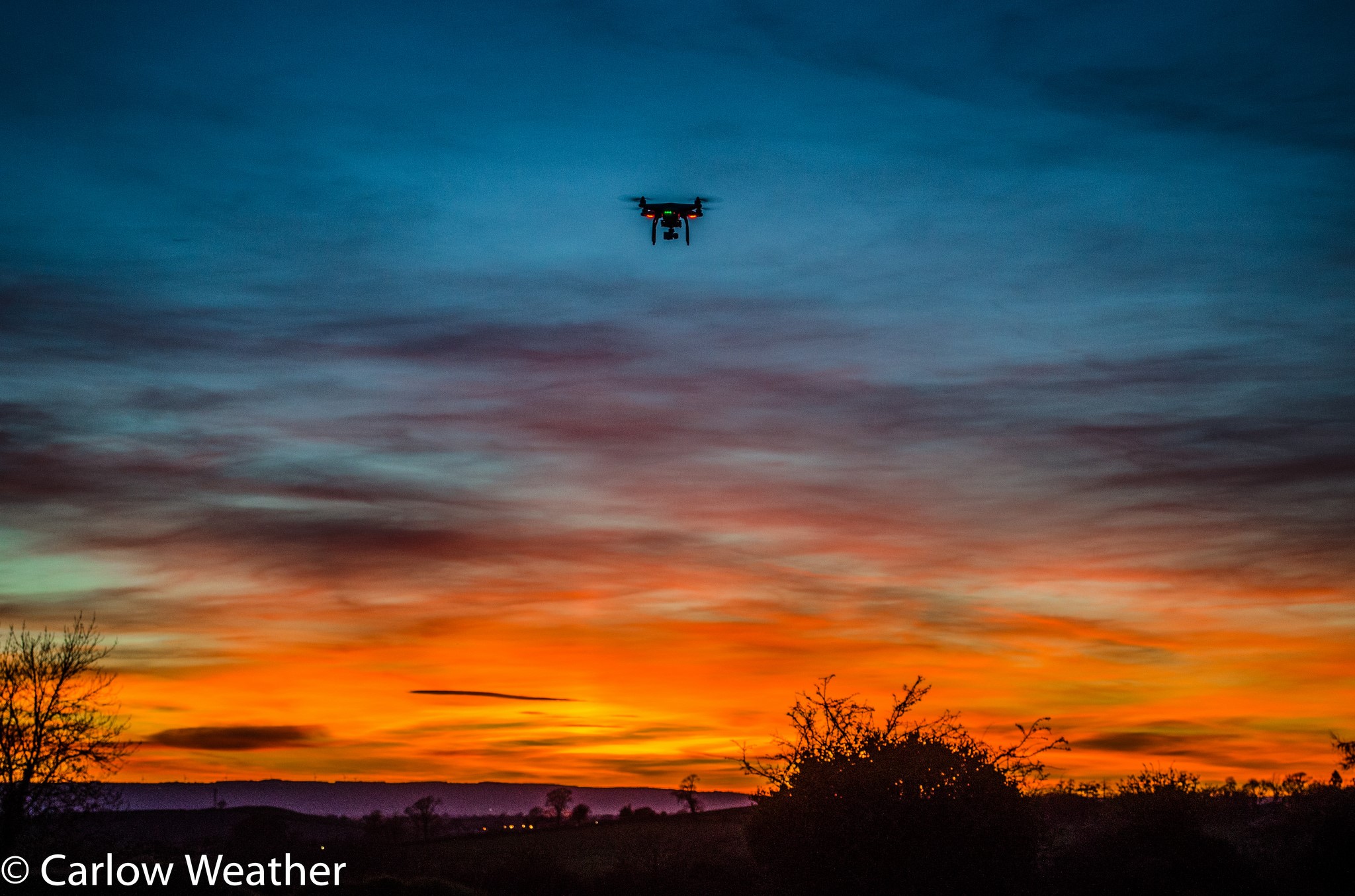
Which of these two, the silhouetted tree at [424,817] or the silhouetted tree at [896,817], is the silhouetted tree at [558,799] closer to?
the silhouetted tree at [424,817]

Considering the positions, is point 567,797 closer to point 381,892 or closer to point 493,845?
point 493,845

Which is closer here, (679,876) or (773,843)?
(773,843)

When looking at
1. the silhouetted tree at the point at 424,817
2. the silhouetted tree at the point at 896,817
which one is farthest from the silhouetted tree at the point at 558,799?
the silhouetted tree at the point at 896,817

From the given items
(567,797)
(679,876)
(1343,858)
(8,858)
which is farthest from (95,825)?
(567,797)

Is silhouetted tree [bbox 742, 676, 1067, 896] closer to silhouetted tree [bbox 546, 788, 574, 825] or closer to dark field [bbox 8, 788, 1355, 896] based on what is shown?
dark field [bbox 8, 788, 1355, 896]

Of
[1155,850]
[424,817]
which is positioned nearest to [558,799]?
[424,817]

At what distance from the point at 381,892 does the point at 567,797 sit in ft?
412

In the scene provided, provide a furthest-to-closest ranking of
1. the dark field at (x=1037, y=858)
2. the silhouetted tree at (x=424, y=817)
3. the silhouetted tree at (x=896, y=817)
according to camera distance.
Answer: the silhouetted tree at (x=424, y=817) → the dark field at (x=1037, y=858) → the silhouetted tree at (x=896, y=817)

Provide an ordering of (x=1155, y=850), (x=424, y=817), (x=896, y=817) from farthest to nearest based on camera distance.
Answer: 1. (x=424, y=817)
2. (x=1155, y=850)
3. (x=896, y=817)

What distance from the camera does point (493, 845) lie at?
89.8 m

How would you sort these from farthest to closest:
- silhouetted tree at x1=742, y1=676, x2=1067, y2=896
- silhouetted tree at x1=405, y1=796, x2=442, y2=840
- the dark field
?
1. silhouetted tree at x1=405, y1=796, x2=442, y2=840
2. the dark field
3. silhouetted tree at x1=742, y1=676, x2=1067, y2=896

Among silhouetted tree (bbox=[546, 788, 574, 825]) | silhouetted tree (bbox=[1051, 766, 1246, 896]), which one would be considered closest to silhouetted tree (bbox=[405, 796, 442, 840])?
silhouetted tree (bbox=[546, 788, 574, 825])

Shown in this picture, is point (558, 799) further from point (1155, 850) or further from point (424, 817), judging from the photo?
point (1155, 850)

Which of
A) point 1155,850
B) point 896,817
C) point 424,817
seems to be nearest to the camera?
point 896,817
